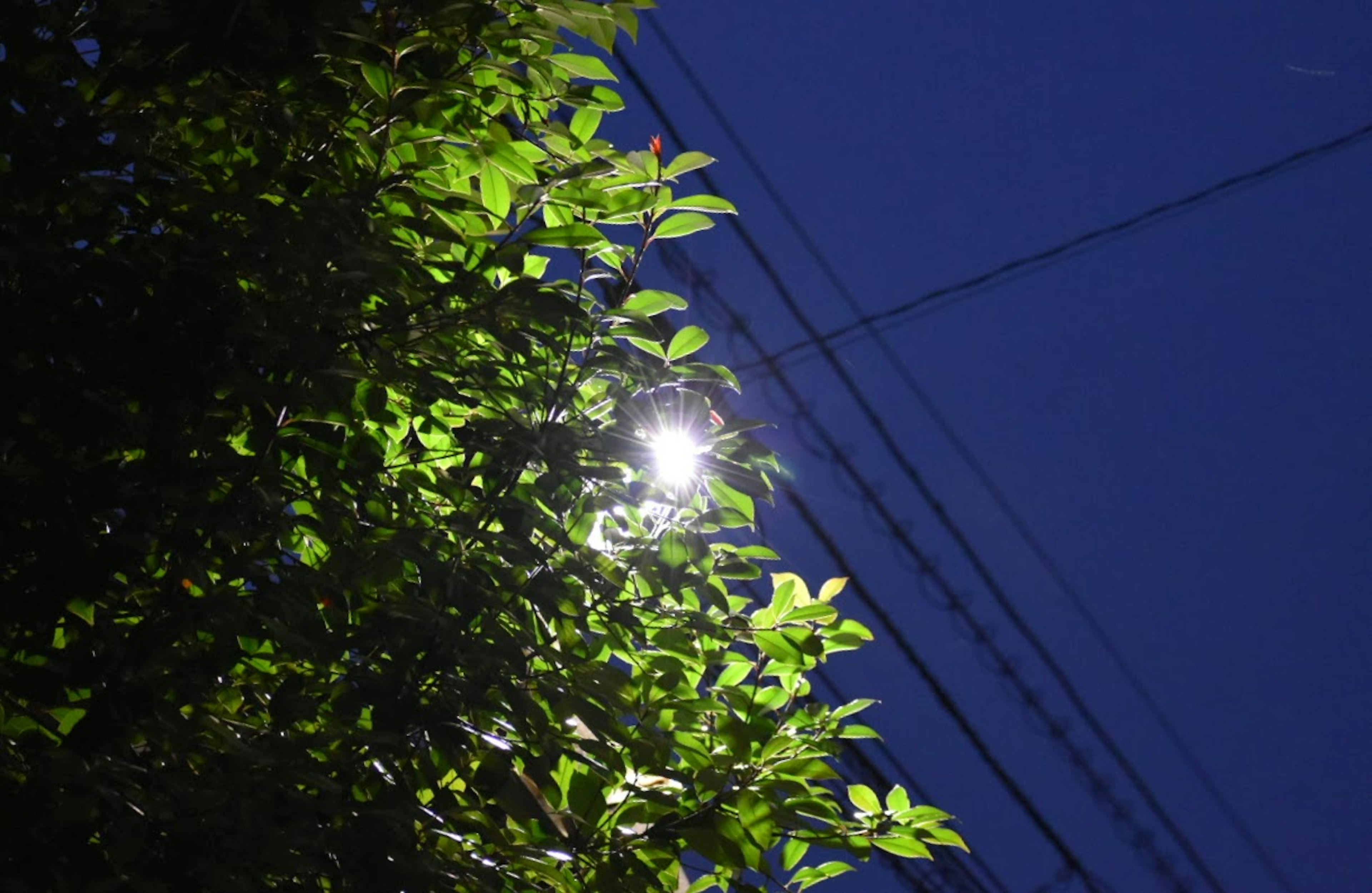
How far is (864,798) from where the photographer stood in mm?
1774

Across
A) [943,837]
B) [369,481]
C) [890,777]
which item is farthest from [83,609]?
[890,777]

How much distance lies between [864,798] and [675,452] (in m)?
0.66

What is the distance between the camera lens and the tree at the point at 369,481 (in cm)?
136

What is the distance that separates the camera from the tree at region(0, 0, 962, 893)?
4.45 feet

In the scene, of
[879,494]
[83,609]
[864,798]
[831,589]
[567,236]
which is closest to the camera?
[83,609]

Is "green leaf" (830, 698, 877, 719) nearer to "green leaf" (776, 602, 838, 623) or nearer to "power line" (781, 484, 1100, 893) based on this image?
"green leaf" (776, 602, 838, 623)

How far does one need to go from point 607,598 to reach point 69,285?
0.82 m

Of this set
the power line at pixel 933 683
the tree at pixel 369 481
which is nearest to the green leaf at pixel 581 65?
the tree at pixel 369 481

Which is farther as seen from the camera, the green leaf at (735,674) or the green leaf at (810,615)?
the green leaf at (735,674)

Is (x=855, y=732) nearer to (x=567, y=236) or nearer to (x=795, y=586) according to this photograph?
(x=795, y=586)

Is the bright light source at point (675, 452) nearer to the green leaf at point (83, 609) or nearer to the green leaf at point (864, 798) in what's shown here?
the green leaf at point (864, 798)

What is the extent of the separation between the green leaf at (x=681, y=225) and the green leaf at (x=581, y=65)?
227mm

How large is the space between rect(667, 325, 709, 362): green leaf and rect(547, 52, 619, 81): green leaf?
39 centimetres

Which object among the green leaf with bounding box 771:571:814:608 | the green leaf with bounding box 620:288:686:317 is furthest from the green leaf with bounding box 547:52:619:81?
the green leaf with bounding box 771:571:814:608
